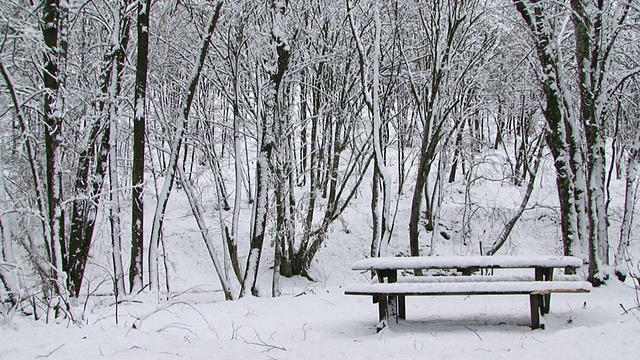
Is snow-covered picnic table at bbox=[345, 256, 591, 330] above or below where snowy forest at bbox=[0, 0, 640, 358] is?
below

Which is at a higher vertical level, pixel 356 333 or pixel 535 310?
pixel 535 310

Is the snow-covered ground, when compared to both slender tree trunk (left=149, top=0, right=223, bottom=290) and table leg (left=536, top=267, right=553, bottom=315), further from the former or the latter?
slender tree trunk (left=149, top=0, right=223, bottom=290)

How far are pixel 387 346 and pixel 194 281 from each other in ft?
46.2

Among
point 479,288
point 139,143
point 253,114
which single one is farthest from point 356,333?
point 253,114

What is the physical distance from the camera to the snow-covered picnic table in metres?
4.70

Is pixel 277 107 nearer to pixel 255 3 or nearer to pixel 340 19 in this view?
pixel 255 3

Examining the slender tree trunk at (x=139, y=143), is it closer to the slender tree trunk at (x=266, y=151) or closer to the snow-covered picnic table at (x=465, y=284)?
the slender tree trunk at (x=266, y=151)

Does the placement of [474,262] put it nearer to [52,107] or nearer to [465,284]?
[465,284]

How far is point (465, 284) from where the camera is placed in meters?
4.75

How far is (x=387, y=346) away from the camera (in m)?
4.25

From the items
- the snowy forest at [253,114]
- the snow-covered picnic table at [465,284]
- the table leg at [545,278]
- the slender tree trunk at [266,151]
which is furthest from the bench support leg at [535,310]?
the slender tree trunk at [266,151]

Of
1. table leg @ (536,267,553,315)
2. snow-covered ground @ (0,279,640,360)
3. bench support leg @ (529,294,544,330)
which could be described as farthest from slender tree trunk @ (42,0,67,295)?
table leg @ (536,267,553,315)

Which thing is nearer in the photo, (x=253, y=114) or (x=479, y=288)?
(x=479, y=288)

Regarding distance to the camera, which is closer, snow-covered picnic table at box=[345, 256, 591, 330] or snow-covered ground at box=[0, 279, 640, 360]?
snow-covered ground at box=[0, 279, 640, 360]
